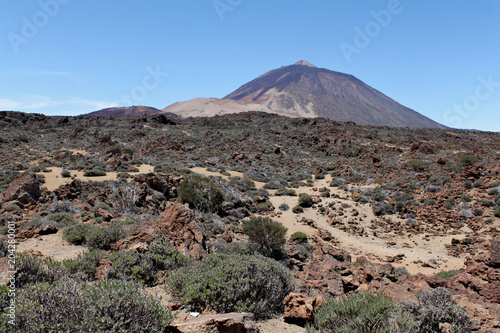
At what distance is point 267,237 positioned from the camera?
27.3ft

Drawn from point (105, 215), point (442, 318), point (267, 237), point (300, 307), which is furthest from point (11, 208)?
point (442, 318)

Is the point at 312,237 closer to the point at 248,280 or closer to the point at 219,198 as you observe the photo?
the point at 219,198

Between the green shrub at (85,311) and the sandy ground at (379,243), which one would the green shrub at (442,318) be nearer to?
the green shrub at (85,311)

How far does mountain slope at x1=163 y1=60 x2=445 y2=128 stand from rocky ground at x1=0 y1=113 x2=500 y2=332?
79.1 metres

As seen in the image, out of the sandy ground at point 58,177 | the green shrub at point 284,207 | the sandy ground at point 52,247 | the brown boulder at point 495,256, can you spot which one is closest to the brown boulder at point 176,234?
the sandy ground at point 52,247

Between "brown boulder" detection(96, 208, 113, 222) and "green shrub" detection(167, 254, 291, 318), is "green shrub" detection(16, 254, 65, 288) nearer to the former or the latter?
"green shrub" detection(167, 254, 291, 318)

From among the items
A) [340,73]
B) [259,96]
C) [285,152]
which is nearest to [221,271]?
[285,152]

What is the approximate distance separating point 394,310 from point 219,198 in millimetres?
9638

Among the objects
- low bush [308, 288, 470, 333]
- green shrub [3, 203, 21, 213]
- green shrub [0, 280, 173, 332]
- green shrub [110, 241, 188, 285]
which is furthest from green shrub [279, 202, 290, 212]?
green shrub [0, 280, 173, 332]

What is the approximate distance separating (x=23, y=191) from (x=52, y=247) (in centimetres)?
480

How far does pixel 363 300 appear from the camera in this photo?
3.30 metres

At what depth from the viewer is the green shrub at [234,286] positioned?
11.9 ft

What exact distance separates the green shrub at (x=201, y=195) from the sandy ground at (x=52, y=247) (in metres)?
5.78

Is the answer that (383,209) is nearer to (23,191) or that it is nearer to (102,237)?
(102,237)
